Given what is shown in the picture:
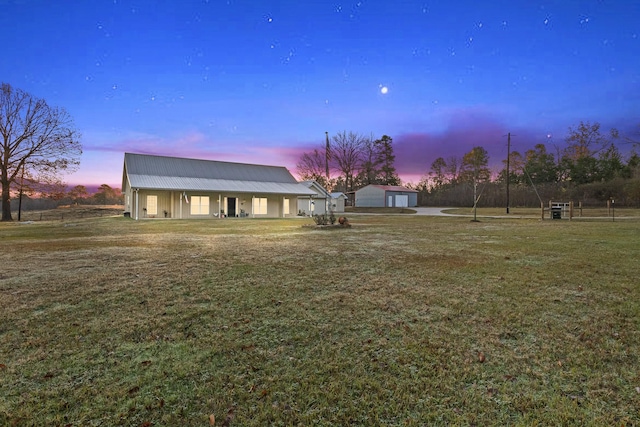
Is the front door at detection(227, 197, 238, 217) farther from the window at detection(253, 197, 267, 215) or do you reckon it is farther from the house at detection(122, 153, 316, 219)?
the window at detection(253, 197, 267, 215)

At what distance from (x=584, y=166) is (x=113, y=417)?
169 feet

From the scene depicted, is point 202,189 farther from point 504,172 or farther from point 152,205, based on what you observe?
point 504,172

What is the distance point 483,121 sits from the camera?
3002cm

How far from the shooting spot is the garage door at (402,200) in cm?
4722

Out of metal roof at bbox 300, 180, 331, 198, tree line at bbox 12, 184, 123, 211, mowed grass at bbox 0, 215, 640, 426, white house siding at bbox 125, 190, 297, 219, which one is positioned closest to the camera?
mowed grass at bbox 0, 215, 640, 426

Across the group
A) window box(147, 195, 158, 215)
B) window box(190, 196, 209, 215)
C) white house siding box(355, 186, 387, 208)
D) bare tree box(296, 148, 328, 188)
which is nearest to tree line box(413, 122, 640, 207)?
white house siding box(355, 186, 387, 208)

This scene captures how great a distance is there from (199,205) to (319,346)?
78.4 ft

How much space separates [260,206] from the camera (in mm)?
27594

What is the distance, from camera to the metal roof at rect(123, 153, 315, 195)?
24.1 m

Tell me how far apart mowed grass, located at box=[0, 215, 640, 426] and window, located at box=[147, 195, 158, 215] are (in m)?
19.0

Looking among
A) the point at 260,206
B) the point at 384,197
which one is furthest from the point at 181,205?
the point at 384,197

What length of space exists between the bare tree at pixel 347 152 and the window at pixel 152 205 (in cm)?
3446

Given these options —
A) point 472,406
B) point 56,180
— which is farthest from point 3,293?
point 56,180

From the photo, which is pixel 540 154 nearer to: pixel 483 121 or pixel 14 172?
pixel 483 121
